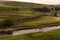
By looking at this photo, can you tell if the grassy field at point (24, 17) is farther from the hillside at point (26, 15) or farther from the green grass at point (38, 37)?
the green grass at point (38, 37)

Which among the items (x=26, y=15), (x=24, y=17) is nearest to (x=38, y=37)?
(x=24, y=17)

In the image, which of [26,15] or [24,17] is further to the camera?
[26,15]

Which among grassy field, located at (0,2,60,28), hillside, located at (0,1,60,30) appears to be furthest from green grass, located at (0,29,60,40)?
grassy field, located at (0,2,60,28)

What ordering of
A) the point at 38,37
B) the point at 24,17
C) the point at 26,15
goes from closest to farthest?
the point at 38,37
the point at 24,17
the point at 26,15

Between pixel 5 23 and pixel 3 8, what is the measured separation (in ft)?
57.8

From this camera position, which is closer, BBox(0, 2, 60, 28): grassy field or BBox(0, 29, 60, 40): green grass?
BBox(0, 29, 60, 40): green grass

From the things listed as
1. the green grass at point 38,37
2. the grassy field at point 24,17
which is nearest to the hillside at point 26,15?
the grassy field at point 24,17

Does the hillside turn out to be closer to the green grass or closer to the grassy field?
the grassy field

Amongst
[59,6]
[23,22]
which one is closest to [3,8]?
[23,22]

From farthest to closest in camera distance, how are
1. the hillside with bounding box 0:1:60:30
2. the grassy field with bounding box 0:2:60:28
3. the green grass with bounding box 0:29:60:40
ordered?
the grassy field with bounding box 0:2:60:28 → the hillside with bounding box 0:1:60:30 → the green grass with bounding box 0:29:60:40

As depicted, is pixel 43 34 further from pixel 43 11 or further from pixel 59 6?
pixel 59 6

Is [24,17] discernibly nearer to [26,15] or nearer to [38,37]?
[26,15]

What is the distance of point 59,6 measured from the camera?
6581cm

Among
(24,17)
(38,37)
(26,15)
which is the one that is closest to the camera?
(38,37)
